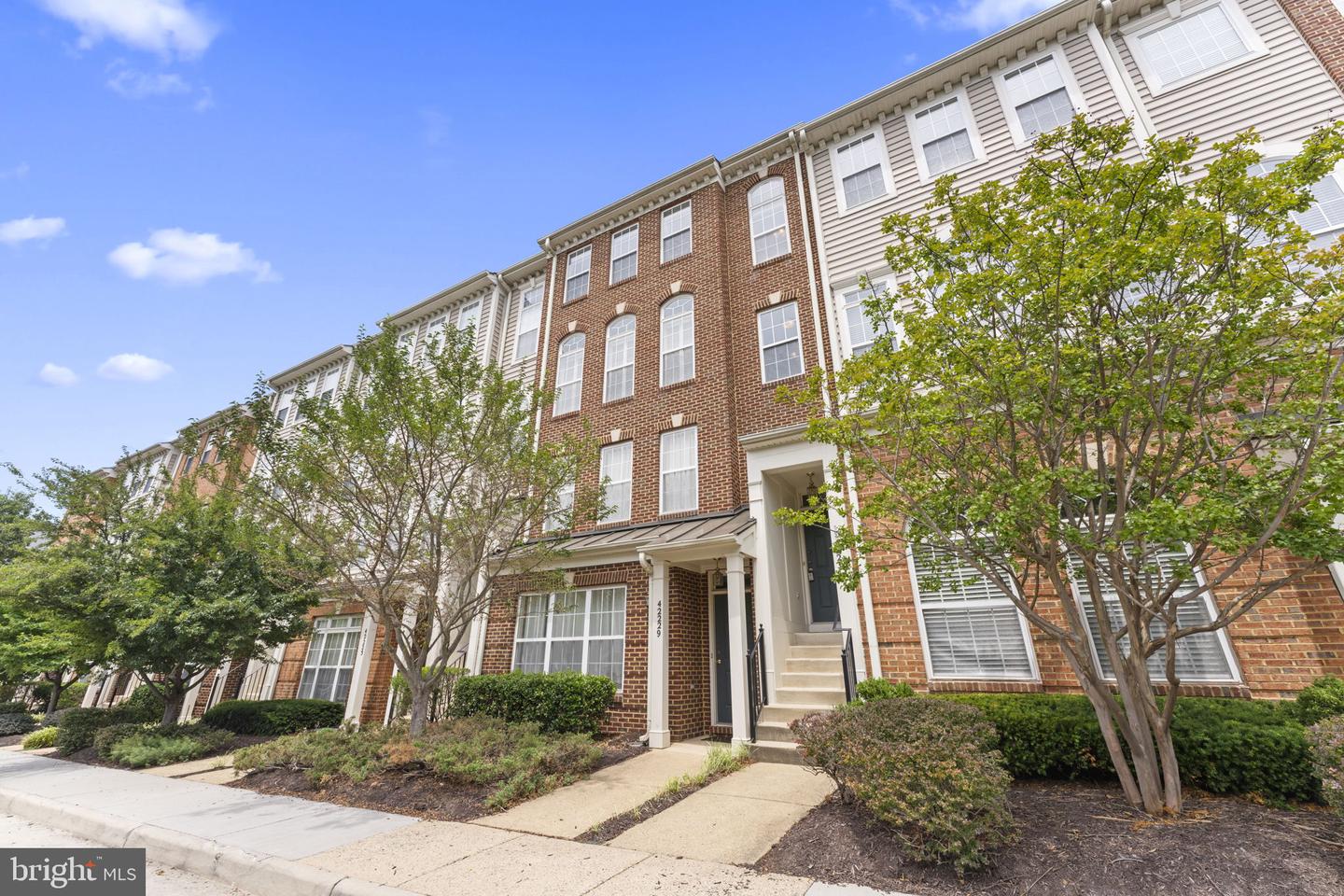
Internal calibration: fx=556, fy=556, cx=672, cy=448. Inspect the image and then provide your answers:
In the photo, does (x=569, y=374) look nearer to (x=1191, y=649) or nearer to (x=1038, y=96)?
(x=1038, y=96)

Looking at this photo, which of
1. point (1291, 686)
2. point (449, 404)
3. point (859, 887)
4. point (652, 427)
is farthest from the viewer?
point (652, 427)

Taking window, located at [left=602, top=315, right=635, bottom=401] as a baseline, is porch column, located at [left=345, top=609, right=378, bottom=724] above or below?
below

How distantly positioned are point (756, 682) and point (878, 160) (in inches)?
432

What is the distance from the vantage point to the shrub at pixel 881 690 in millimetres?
7426

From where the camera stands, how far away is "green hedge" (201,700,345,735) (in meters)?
12.6

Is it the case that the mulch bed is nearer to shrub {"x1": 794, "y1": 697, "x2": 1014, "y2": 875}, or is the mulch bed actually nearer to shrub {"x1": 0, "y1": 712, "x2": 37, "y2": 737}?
shrub {"x1": 794, "y1": 697, "x2": 1014, "y2": 875}

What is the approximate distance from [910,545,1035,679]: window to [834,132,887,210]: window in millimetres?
8026

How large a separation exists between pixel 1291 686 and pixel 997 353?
5.51 m

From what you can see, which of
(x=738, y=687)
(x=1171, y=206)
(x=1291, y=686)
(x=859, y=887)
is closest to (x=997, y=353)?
(x=1171, y=206)

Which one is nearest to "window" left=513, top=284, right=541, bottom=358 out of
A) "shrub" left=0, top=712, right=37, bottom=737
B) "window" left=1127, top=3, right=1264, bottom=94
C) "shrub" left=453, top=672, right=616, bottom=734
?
"shrub" left=453, top=672, right=616, bottom=734

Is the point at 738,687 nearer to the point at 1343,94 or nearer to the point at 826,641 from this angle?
the point at 826,641

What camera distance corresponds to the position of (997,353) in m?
5.11

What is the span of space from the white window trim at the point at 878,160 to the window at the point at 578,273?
674 centimetres

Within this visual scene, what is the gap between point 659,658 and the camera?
9.82 m
